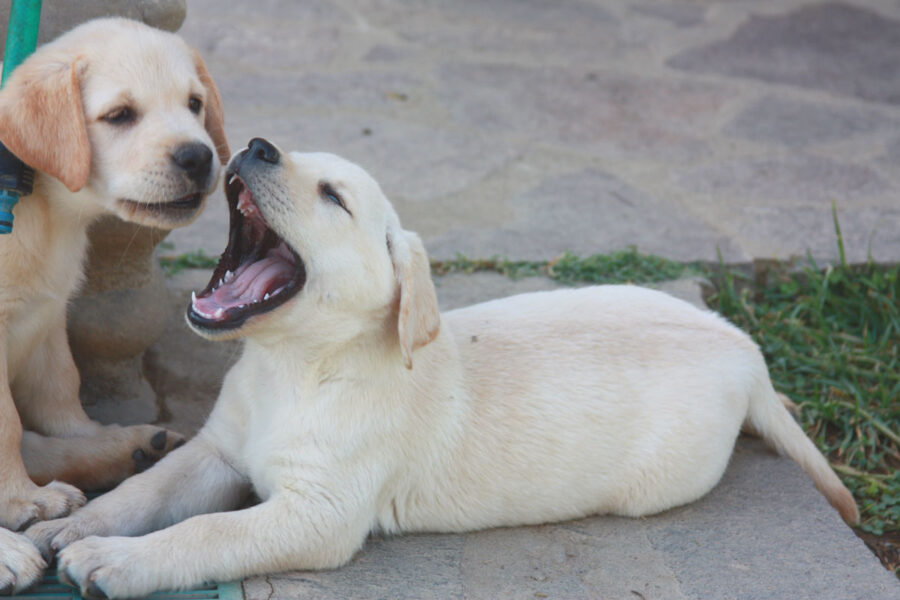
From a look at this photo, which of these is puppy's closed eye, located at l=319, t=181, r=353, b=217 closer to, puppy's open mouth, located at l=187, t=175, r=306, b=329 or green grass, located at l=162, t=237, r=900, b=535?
puppy's open mouth, located at l=187, t=175, r=306, b=329

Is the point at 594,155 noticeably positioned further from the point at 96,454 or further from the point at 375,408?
the point at 96,454

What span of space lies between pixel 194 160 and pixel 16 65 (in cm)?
59

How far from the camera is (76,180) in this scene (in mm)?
2873

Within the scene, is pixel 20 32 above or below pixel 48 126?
above

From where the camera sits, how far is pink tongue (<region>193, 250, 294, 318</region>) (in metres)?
2.90

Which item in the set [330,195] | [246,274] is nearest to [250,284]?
[246,274]

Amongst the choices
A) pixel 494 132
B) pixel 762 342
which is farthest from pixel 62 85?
pixel 494 132

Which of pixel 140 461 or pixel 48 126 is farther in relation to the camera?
pixel 140 461

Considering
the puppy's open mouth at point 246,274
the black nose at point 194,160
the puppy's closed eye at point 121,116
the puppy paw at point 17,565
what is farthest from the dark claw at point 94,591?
the puppy's closed eye at point 121,116

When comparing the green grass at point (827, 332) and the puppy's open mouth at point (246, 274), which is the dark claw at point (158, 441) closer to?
the puppy's open mouth at point (246, 274)

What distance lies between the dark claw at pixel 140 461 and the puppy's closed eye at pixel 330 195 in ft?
3.53

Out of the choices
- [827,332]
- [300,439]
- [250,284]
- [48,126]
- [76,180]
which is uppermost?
[48,126]

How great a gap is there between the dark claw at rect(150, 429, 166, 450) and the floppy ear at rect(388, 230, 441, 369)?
3.21 feet

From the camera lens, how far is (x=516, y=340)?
3373mm
